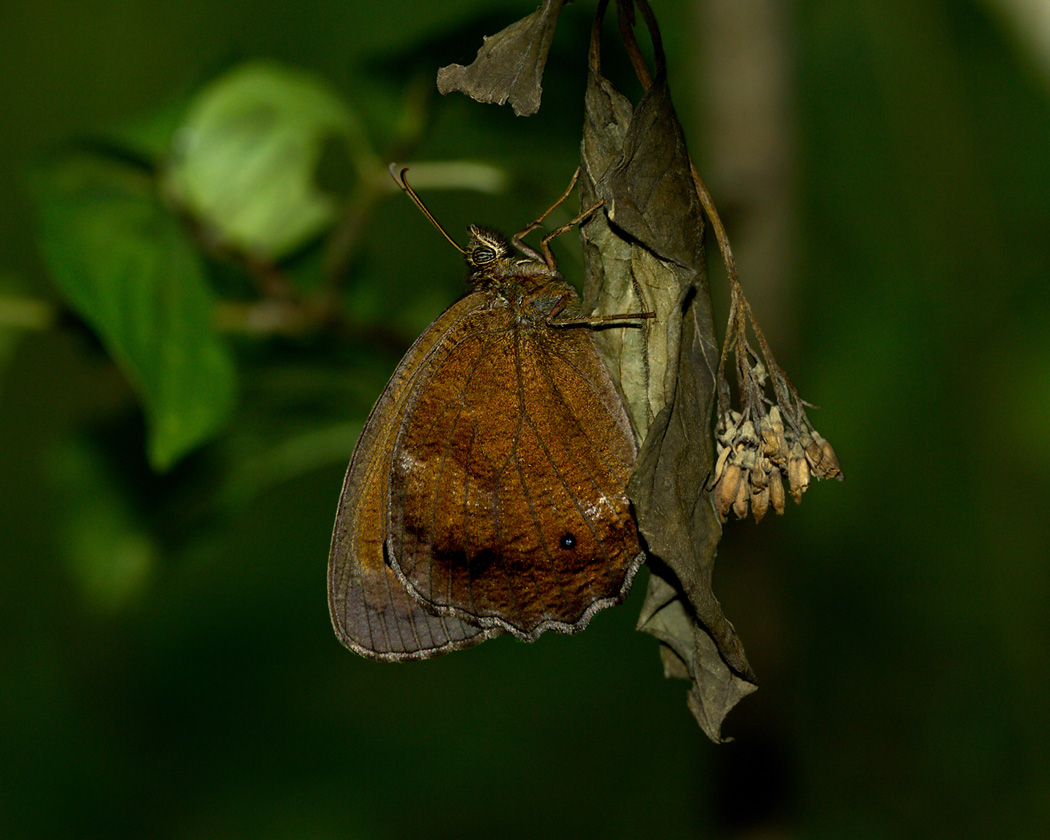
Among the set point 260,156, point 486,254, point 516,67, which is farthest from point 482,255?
point 516,67

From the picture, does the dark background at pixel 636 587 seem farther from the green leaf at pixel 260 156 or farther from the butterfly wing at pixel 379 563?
the butterfly wing at pixel 379 563

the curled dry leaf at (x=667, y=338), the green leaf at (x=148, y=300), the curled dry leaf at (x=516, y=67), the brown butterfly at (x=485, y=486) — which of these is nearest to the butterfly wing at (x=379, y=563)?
the brown butterfly at (x=485, y=486)

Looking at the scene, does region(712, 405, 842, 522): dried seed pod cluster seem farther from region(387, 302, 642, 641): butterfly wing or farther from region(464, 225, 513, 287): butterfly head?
region(464, 225, 513, 287): butterfly head

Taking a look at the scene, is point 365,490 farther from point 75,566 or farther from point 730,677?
point 75,566

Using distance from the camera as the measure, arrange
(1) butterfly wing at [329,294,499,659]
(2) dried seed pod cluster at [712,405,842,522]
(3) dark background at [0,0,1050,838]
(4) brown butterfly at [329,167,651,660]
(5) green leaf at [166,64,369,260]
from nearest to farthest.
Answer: (2) dried seed pod cluster at [712,405,842,522] < (4) brown butterfly at [329,167,651,660] < (1) butterfly wing at [329,294,499,659] < (5) green leaf at [166,64,369,260] < (3) dark background at [0,0,1050,838]

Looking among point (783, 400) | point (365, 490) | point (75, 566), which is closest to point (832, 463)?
point (783, 400)

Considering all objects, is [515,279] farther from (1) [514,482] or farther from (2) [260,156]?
(2) [260,156]

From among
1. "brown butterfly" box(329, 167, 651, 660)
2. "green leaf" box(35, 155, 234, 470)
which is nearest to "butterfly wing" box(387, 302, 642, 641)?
"brown butterfly" box(329, 167, 651, 660)
